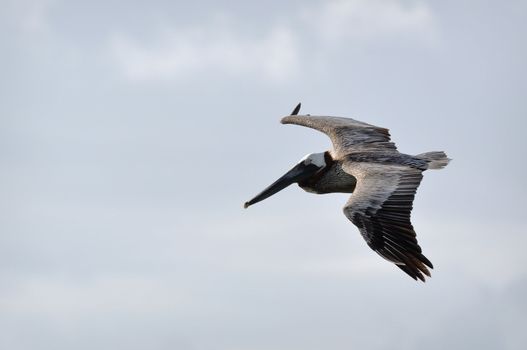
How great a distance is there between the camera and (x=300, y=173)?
24.9 meters

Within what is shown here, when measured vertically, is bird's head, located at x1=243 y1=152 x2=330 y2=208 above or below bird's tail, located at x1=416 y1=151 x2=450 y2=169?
above

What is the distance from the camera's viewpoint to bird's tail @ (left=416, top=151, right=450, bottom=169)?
24391 millimetres

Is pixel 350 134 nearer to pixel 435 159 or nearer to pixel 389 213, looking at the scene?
pixel 435 159

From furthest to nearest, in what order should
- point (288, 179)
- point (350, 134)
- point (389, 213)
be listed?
point (350, 134) < point (288, 179) < point (389, 213)

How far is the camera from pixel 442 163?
24500 mm

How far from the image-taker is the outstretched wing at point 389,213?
1859 cm

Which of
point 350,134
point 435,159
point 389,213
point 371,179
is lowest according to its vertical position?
point 389,213

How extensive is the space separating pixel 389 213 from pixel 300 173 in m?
5.46

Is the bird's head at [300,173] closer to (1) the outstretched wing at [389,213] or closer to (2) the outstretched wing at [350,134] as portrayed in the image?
(2) the outstretched wing at [350,134]

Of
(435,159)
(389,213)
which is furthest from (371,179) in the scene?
(435,159)

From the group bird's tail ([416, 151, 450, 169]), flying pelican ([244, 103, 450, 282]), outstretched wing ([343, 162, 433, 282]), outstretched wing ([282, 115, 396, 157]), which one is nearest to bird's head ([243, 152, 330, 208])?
flying pelican ([244, 103, 450, 282])

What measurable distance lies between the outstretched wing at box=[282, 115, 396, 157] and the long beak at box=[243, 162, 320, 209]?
0.83 meters

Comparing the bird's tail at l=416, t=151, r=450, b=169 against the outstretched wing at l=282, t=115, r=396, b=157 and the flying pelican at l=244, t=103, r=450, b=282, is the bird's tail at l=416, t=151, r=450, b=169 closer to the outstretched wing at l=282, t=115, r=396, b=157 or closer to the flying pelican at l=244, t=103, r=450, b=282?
the flying pelican at l=244, t=103, r=450, b=282

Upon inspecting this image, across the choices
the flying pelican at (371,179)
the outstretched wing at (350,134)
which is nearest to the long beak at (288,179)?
the flying pelican at (371,179)
